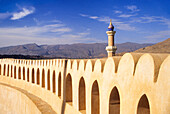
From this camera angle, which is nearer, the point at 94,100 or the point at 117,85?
the point at 117,85

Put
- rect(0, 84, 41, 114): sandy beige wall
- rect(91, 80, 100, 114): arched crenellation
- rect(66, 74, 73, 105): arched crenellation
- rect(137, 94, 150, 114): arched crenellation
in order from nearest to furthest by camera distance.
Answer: rect(137, 94, 150, 114): arched crenellation
rect(91, 80, 100, 114): arched crenellation
rect(66, 74, 73, 105): arched crenellation
rect(0, 84, 41, 114): sandy beige wall

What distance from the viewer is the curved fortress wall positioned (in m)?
2.75

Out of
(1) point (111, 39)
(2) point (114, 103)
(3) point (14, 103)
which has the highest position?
(1) point (111, 39)

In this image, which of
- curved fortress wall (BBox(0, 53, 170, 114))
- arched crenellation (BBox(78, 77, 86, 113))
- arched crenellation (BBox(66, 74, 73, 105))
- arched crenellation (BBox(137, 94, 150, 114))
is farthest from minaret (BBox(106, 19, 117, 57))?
arched crenellation (BBox(137, 94, 150, 114))

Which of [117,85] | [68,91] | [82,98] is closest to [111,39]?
[68,91]

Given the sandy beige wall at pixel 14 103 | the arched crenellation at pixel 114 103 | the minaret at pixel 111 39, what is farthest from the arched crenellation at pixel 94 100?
the minaret at pixel 111 39

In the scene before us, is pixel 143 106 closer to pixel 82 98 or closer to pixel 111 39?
pixel 82 98

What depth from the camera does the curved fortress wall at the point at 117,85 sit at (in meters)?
2.75

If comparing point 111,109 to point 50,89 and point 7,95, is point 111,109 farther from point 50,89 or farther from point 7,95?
point 7,95

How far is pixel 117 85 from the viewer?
3930 millimetres

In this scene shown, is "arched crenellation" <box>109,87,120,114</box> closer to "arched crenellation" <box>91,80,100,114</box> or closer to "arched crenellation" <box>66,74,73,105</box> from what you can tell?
"arched crenellation" <box>91,80,100,114</box>

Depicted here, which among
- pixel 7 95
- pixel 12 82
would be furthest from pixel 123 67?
pixel 12 82

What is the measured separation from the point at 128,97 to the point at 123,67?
0.61 m

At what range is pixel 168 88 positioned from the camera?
2.53 meters
